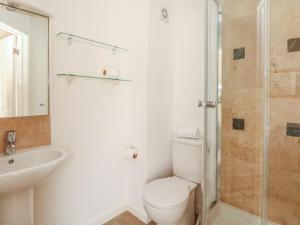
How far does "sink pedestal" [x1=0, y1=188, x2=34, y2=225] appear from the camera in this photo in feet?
3.53

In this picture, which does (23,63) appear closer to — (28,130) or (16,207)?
(28,130)

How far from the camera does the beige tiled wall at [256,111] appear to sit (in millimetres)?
1368

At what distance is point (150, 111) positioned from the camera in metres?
1.74

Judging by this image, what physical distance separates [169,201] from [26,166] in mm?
973

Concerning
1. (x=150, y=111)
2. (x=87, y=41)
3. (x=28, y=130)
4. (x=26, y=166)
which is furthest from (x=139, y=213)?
(x=87, y=41)

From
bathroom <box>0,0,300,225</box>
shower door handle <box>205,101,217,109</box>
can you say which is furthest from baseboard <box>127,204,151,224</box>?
shower door handle <box>205,101,217,109</box>

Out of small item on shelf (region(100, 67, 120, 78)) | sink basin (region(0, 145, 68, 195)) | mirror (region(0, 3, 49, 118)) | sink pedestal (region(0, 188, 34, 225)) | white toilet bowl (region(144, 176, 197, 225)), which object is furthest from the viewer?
small item on shelf (region(100, 67, 120, 78))

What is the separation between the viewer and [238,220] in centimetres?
156

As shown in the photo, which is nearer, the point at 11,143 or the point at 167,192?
the point at 11,143

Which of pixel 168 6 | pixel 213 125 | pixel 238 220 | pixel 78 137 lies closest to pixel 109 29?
pixel 168 6

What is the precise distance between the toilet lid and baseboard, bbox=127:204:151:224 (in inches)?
14.1

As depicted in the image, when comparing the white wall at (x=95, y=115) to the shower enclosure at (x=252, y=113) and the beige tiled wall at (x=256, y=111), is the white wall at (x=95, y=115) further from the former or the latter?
the beige tiled wall at (x=256, y=111)

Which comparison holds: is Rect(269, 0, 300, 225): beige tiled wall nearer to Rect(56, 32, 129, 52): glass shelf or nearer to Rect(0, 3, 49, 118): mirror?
Rect(56, 32, 129, 52): glass shelf

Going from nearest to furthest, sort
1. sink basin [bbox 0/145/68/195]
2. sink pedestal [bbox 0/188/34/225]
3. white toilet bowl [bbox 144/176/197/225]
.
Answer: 1. sink basin [bbox 0/145/68/195]
2. sink pedestal [bbox 0/188/34/225]
3. white toilet bowl [bbox 144/176/197/225]
